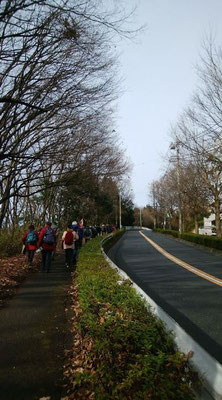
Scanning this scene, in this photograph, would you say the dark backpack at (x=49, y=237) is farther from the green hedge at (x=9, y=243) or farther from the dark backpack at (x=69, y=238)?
the green hedge at (x=9, y=243)

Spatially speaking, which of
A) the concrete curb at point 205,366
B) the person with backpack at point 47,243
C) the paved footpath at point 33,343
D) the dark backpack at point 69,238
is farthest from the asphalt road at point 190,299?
the person with backpack at point 47,243

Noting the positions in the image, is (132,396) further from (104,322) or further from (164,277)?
(164,277)

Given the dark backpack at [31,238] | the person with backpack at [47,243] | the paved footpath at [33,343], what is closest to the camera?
the paved footpath at [33,343]

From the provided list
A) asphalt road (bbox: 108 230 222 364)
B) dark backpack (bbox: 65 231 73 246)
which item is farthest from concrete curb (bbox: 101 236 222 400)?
dark backpack (bbox: 65 231 73 246)

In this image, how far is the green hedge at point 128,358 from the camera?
302 cm

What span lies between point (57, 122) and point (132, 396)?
434 inches

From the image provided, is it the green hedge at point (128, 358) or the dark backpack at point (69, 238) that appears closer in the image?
the green hedge at point (128, 358)

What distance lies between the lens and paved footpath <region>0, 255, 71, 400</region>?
12.5 ft

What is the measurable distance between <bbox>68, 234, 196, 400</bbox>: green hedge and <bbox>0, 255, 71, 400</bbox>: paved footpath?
30 cm

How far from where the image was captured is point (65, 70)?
9.70 meters

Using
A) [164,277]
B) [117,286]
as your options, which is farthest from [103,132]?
[117,286]

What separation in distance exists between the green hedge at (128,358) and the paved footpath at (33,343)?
0.30 m

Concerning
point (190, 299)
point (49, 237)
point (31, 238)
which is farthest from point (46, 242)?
point (190, 299)

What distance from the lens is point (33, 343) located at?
5.27 meters
